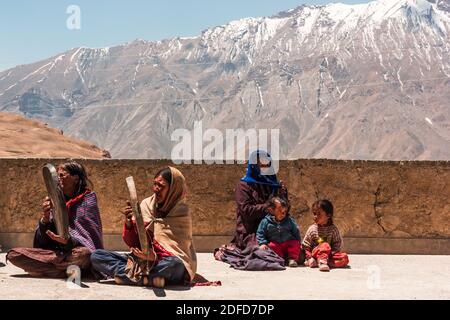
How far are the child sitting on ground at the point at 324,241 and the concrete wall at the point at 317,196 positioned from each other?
99 centimetres

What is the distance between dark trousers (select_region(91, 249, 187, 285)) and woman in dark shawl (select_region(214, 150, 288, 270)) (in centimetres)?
161

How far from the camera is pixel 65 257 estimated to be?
18.8ft

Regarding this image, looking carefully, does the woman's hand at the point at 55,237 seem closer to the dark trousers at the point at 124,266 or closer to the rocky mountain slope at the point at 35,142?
the dark trousers at the point at 124,266

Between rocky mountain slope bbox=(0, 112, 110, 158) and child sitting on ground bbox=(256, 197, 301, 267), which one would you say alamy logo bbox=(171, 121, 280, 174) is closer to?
rocky mountain slope bbox=(0, 112, 110, 158)

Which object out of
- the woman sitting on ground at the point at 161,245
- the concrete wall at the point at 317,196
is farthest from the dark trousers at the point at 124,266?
the concrete wall at the point at 317,196

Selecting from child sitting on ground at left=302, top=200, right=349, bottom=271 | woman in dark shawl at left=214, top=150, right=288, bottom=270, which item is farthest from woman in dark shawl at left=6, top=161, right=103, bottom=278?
child sitting on ground at left=302, top=200, right=349, bottom=271

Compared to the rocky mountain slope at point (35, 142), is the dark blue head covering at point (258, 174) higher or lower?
lower

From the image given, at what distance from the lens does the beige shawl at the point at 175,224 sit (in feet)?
18.7

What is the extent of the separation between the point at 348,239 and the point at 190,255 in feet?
10.3

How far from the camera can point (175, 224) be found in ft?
18.9

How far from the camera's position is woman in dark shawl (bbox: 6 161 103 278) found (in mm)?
5742

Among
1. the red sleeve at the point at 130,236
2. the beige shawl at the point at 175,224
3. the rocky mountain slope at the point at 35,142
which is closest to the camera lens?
the red sleeve at the point at 130,236
